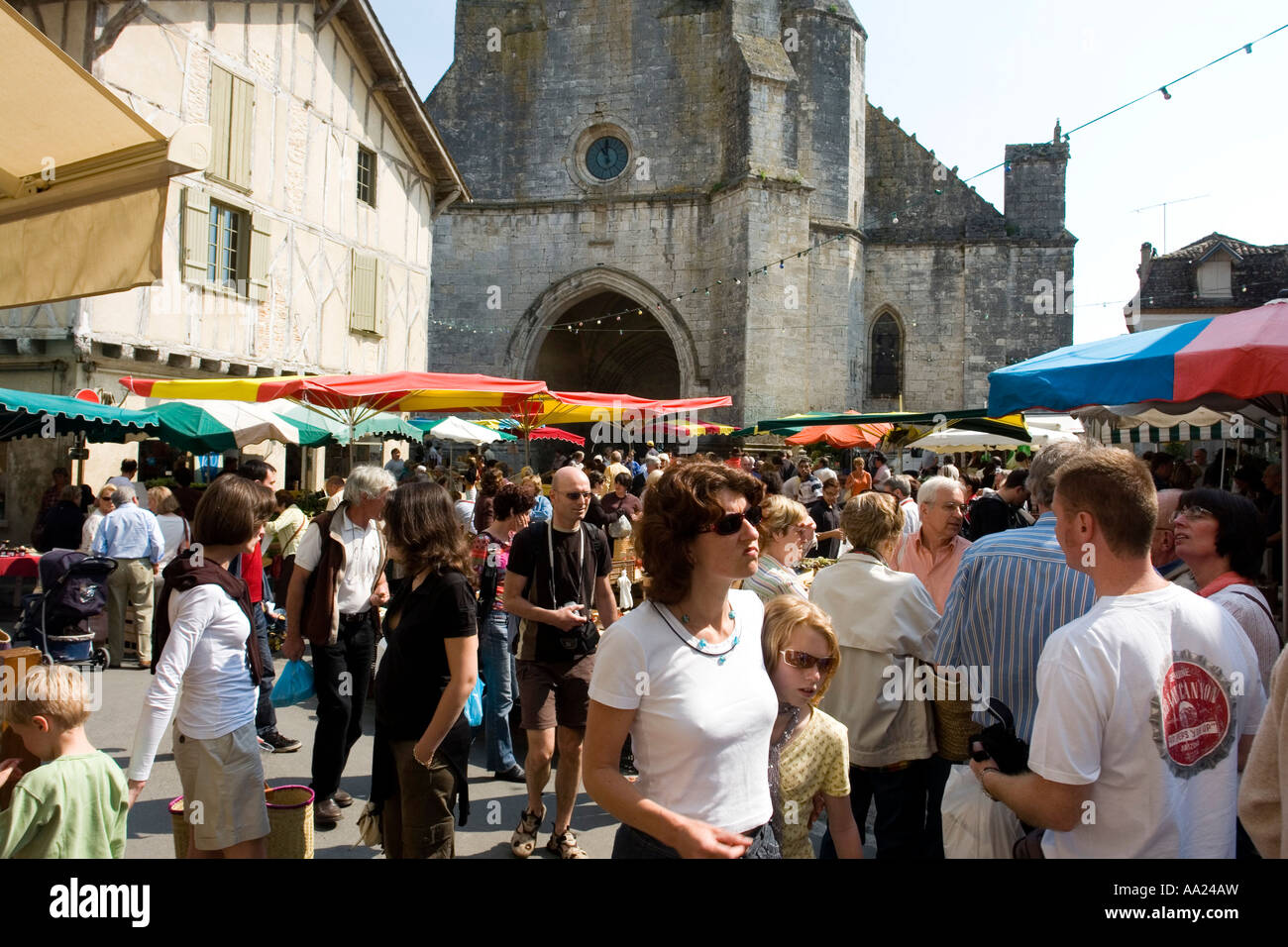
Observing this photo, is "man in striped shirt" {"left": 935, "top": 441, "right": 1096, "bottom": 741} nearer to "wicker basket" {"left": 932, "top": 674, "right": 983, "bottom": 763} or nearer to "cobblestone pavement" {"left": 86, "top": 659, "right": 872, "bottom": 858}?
"wicker basket" {"left": 932, "top": 674, "right": 983, "bottom": 763}

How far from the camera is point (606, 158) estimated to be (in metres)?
23.2

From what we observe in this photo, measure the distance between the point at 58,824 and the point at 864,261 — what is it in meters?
23.0

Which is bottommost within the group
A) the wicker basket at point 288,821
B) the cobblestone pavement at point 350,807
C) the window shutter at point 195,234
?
the cobblestone pavement at point 350,807

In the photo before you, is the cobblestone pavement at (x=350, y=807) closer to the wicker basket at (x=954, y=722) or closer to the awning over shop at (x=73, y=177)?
the wicker basket at (x=954, y=722)

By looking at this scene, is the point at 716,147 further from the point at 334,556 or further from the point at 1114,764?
the point at 1114,764

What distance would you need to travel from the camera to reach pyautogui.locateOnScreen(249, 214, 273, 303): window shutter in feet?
42.6

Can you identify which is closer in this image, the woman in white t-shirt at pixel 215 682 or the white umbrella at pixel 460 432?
the woman in white t-shirt at pixel 215 682

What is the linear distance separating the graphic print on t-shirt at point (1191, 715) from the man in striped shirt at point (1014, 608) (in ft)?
2.55

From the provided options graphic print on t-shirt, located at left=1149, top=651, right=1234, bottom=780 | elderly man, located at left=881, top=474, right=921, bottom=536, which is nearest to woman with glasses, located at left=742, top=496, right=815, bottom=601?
graphic print on t-shirt, located at left=1149, top=651, right=1234, bottom=780

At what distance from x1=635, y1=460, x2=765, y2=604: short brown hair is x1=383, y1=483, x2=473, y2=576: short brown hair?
3.61 ft

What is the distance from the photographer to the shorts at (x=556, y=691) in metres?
3.96

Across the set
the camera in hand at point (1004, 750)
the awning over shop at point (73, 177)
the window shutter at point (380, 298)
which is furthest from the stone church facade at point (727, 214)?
the camera in hand at point (1004, 750)

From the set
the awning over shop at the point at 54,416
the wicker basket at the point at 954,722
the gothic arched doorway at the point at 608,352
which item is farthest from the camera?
the gothic arched doorway at the point at 608,352

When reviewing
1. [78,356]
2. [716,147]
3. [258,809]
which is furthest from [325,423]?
[716,147]
